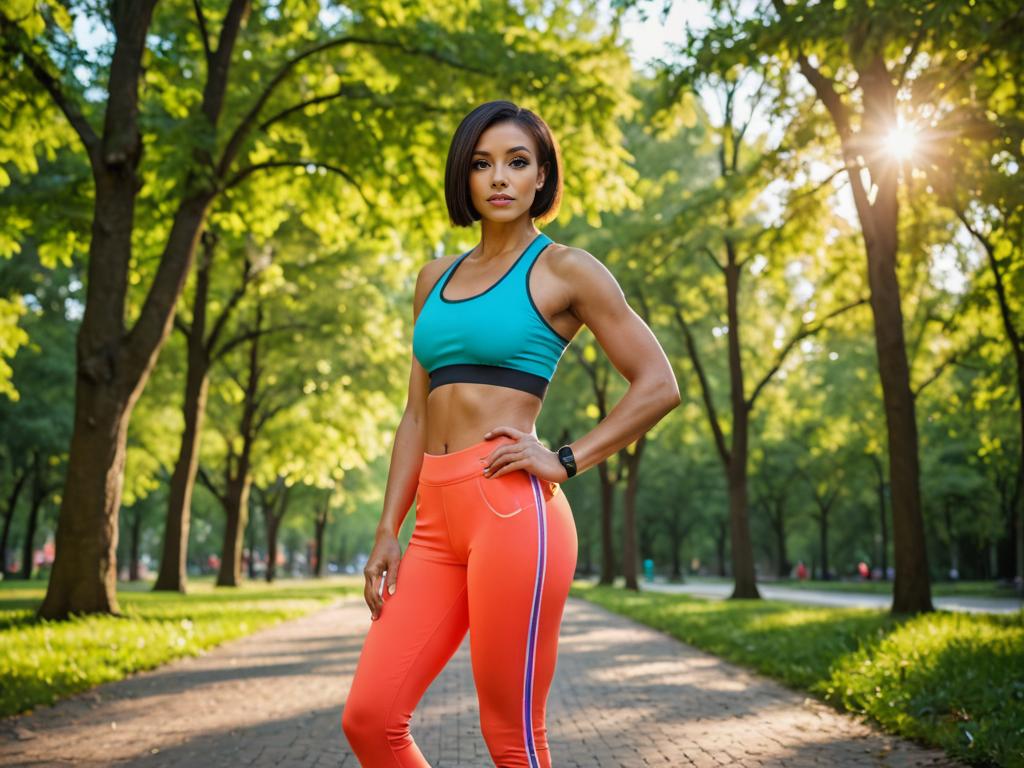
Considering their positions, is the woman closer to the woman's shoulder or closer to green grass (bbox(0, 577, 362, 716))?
the woman's shoulder

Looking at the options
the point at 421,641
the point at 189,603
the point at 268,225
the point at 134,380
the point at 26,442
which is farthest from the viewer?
the point at 26,442

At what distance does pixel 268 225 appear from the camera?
14914mm

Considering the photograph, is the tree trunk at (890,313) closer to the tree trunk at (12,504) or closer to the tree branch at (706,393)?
the tree branch at (706,393)

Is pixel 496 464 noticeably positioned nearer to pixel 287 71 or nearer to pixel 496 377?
pixel 496 377

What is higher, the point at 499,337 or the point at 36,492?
the point at 36,492

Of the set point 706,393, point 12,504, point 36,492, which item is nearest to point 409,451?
point 706,393

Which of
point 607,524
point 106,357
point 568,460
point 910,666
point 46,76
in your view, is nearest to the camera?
point 568,460

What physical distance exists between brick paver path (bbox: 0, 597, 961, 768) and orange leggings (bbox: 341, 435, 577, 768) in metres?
3.03

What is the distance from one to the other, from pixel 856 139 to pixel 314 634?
9483 mm

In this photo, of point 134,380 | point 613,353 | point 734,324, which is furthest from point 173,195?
point 734,324

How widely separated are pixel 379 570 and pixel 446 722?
4385mm

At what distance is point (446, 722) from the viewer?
21.7 ft

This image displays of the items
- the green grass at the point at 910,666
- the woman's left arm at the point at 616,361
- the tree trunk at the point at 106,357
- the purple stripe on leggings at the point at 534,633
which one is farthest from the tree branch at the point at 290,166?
the purple stripe on leggings at the point at 534,633

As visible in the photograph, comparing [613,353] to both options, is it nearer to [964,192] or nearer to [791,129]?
[964,192]
